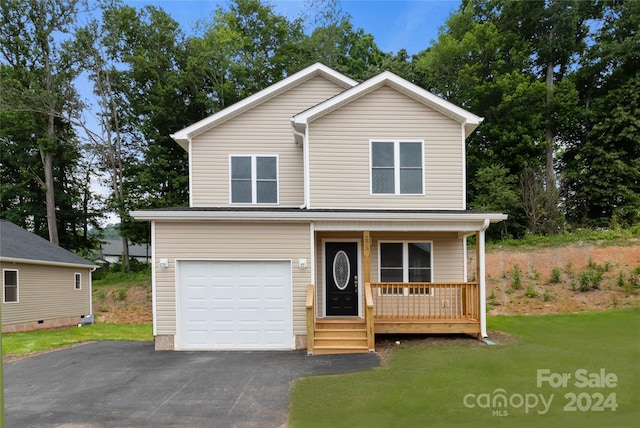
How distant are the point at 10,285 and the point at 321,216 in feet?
43.0

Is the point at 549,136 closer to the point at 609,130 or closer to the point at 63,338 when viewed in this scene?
the point at 609,130

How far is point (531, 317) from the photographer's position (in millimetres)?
12539

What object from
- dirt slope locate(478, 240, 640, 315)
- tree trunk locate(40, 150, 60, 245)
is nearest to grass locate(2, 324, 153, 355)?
dirt slope locate(478, 240, 640, 315)

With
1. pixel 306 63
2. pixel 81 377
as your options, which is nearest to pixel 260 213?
pixel 81 377

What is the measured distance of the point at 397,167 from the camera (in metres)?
10.6

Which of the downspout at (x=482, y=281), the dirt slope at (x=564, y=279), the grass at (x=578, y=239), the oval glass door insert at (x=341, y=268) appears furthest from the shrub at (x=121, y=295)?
the grass at (x=578, y=239)

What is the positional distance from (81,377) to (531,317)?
40.1 feet

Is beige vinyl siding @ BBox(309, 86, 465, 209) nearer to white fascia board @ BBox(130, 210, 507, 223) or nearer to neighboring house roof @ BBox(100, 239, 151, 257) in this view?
white fascia board @ BBox(130, 210, 507, 223)

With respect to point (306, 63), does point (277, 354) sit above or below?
below

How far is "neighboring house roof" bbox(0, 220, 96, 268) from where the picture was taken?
15.0m

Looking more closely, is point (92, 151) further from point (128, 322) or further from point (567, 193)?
point (567, 193)

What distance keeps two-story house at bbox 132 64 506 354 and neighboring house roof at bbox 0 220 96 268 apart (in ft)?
29.0

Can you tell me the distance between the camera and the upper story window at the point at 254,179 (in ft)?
38.1

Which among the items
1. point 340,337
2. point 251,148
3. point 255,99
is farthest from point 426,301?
point 255,99
